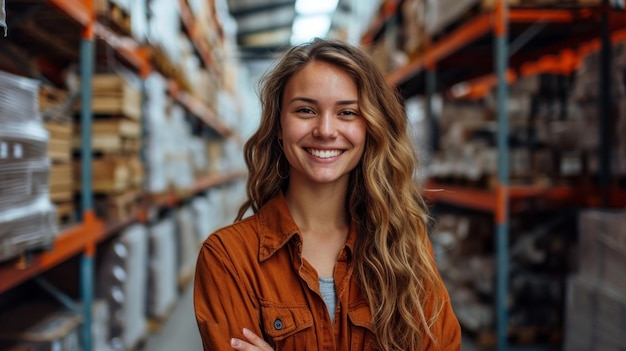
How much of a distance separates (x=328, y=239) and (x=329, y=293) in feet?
0.66

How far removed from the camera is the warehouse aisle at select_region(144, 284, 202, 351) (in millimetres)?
4859

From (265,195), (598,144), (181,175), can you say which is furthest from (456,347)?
(181,175)

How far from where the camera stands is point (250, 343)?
1.71 m

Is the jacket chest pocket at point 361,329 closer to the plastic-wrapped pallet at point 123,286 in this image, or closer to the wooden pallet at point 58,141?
the wooden pallet at point 58,141

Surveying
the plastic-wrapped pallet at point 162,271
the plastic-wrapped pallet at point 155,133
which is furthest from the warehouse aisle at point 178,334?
the plastic-wrapped pallet at point 155,133

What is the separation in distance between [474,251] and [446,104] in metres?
1.77

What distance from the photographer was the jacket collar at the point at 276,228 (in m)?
1.85

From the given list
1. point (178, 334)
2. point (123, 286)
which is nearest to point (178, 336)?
point (178, 334)

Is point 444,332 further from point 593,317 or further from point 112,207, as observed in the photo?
point 112,207

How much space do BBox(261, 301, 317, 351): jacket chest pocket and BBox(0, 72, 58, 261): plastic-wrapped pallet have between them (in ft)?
3.92

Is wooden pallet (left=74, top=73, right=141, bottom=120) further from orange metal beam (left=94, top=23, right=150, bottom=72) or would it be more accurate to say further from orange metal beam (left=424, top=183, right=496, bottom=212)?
orange metal beam (left=424, top=183, right=496, bottom=212)

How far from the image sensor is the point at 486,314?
16.0ft

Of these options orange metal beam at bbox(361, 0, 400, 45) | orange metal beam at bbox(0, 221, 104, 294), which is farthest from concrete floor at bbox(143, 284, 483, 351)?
orange metal beam at bbox(361, 0, 400, 45)

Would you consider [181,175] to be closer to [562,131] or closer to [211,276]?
[562,131]
